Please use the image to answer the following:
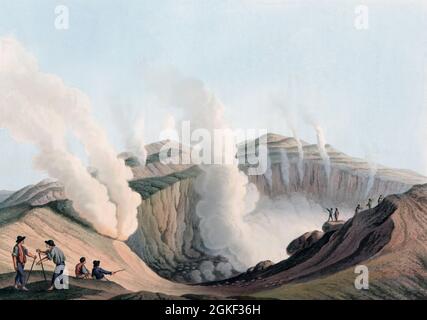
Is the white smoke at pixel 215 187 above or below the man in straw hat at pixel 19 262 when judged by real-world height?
above

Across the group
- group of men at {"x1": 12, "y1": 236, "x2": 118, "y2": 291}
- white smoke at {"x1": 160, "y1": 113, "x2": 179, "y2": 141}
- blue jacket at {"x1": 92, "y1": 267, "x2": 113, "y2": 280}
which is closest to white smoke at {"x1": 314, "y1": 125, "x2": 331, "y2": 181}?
white smoke at {"x1": 160, "y1": 113, "x2": 179, "y2": 141}

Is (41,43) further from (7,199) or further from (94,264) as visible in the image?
(94,264)

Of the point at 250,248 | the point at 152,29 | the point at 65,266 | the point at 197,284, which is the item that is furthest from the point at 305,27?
the point at 65,266

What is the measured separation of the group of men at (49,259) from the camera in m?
11.8

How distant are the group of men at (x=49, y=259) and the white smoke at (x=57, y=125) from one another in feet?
2.53

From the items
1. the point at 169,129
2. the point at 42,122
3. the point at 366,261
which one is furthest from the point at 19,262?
the point at 366,261

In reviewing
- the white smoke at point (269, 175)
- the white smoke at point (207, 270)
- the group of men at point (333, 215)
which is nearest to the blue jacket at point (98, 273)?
the white smoke at point (207, 270)

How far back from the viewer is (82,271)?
472 inches

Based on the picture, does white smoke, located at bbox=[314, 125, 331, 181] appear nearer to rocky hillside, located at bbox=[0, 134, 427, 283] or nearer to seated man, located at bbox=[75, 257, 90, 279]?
rocky hillside, located at bbox=[0, 134, 427, 283]

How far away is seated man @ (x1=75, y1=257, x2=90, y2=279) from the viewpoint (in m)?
12.0

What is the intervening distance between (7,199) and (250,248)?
4.35 metres

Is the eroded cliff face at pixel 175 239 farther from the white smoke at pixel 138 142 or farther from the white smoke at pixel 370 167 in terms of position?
the white smoke at pixel 370 167

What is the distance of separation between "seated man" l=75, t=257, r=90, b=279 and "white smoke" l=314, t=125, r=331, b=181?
457cm

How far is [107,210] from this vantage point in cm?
1238
